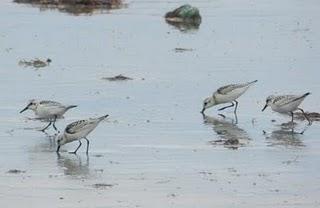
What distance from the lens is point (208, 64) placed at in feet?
85.4

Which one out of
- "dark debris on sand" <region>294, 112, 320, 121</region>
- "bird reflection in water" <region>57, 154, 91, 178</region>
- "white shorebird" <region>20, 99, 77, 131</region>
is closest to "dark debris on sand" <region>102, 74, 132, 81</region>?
"white shorebird" <region>20, 99, 77, 131</region>

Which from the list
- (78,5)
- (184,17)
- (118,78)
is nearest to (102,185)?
(118,78)

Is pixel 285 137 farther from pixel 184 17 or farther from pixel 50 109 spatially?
pixel 184 17

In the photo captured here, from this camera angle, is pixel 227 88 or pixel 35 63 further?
pixel 35 63

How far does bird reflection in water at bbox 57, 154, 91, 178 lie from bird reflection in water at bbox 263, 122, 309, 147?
3.18m

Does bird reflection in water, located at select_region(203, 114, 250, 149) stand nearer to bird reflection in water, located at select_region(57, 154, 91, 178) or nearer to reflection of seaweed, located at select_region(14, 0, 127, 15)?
bird reflection in water, located at select_region(57, 154, 91, 178)

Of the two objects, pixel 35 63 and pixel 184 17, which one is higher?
pixel 184 17

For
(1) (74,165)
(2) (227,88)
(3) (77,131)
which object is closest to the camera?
(1) (74,165)

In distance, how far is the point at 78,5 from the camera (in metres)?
40.1

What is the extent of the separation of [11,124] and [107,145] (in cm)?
250

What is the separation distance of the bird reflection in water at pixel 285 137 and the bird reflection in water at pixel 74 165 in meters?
3.18

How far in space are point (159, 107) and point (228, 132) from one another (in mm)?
2169

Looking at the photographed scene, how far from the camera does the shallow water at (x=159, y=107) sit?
14.6 metres

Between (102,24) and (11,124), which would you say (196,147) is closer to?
(11,124)
